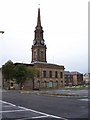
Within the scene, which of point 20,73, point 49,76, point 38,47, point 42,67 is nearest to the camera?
point 20,73

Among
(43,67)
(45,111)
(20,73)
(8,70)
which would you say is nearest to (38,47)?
(43,67)

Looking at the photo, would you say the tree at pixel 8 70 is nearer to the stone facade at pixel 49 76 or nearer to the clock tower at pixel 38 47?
the stone facade at pixel 49 76

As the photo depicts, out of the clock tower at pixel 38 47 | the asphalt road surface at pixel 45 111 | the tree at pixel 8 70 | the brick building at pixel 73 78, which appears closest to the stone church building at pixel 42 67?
the clock tower at pixel 38 47

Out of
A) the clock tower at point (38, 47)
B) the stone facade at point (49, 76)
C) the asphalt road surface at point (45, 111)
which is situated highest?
the clock tower at point (38, 47)

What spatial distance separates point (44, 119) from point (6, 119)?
7.06ft

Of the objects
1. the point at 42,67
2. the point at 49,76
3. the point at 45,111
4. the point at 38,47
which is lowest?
the point at 45,111

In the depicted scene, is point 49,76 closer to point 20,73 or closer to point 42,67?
point 42,67

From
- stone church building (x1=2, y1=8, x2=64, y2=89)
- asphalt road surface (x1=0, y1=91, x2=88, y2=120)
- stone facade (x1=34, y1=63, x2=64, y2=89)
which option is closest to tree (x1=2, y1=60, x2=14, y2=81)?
stone church building (x1=2, y1=8, x2=64, y2=89)

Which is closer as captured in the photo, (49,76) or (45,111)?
(45,111)

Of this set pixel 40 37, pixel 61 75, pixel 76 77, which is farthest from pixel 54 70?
pixel 76 77

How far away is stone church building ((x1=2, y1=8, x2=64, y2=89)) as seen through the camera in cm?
11475

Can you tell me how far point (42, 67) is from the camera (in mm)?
114562

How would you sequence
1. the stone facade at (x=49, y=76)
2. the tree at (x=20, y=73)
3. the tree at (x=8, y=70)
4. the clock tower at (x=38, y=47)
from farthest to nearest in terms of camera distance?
the clock tower at (x=38, y=47) < the stone facade at (x=49, y=76) < the tree at (x=8, y=70) < the tree at (x=20, y=73)

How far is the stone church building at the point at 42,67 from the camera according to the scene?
11475 cm
